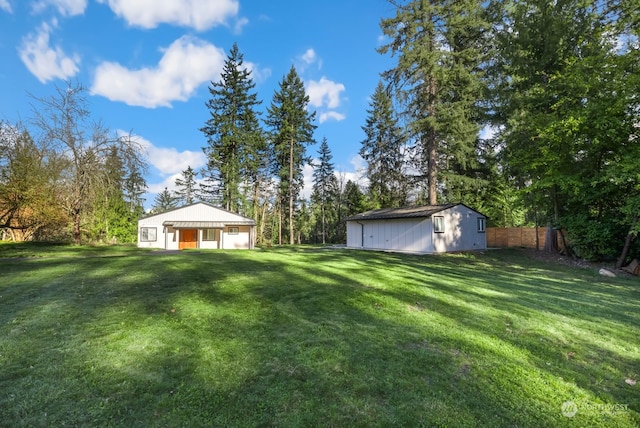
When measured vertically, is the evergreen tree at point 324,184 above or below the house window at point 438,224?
above

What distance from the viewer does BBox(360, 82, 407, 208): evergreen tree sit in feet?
104

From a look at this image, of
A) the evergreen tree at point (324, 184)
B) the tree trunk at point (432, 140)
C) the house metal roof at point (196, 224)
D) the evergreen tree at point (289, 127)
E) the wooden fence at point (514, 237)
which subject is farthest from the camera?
the evergreen tree at point (324, 184)

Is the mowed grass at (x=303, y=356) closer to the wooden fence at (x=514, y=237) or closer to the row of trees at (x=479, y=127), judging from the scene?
the row of trees at (x=479, y=127)

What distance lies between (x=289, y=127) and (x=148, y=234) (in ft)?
55.2

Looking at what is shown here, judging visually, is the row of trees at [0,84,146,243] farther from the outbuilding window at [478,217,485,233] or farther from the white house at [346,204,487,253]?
the outbuilding window at [478,217,485,233]

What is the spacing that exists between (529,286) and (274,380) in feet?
26.7

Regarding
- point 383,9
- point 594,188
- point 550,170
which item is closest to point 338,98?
point 383,9

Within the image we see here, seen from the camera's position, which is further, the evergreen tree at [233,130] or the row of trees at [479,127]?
the evergreen tree at [233,130]

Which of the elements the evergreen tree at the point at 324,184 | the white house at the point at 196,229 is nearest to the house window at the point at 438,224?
the white house at the point at 196,229

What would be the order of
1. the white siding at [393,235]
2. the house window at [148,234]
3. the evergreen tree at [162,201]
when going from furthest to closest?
the evergreen tree at [162,201] < the house window at [148,234] < the white siding at [393,235]

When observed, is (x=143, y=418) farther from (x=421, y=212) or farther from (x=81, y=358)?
(x=421, y=212)

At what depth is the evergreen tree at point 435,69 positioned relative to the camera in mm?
18984

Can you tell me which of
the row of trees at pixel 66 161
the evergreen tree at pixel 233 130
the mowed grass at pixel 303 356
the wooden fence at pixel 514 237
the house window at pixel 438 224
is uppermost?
the evergreen tree at pixel 233 130

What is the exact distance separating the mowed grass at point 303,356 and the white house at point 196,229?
57.8ft
